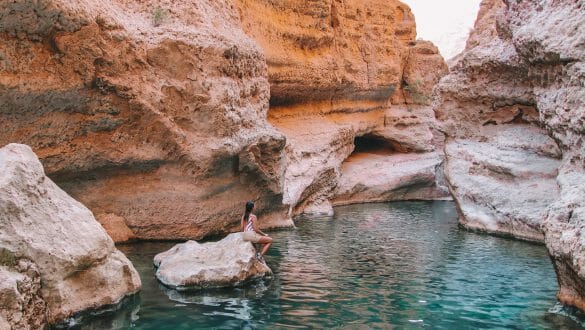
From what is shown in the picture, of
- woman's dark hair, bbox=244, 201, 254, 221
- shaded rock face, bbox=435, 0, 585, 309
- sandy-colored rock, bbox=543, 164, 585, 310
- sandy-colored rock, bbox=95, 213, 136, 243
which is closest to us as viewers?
sandy-colored rock, bbox=543, 164, 585, 310

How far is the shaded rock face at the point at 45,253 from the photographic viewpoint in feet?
21.4

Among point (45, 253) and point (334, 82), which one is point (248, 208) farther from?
point (334, 82)

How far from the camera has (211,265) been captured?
9.41 meters

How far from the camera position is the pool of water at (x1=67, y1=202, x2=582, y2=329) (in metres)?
7.81

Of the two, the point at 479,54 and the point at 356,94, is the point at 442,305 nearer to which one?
the point at 479,54

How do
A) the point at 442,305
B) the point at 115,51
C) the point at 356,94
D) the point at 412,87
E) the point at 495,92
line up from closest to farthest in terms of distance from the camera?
the point at 442,305 → the point at 115,51 → the point at 495,92 → the point at 356,94 → the point at 412,87

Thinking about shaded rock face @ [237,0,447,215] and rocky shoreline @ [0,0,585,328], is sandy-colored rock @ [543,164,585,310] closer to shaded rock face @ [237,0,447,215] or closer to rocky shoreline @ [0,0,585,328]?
rocky shoreline @ [0,0,585,328]

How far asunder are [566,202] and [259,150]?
728 centimetres

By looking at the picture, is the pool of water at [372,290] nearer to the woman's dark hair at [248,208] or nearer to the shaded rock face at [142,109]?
the woman's dark hair at [248,208]

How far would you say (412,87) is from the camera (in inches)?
1131

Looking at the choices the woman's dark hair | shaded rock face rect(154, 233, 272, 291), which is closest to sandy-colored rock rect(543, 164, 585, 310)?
shaded rock face rect(154, 233, 272, 291)

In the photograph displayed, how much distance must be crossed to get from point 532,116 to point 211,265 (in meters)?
10.3

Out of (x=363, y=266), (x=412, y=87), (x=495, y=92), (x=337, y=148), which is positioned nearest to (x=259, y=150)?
(x=363, y=266)

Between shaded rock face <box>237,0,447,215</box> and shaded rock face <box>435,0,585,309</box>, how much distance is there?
10.1ft
